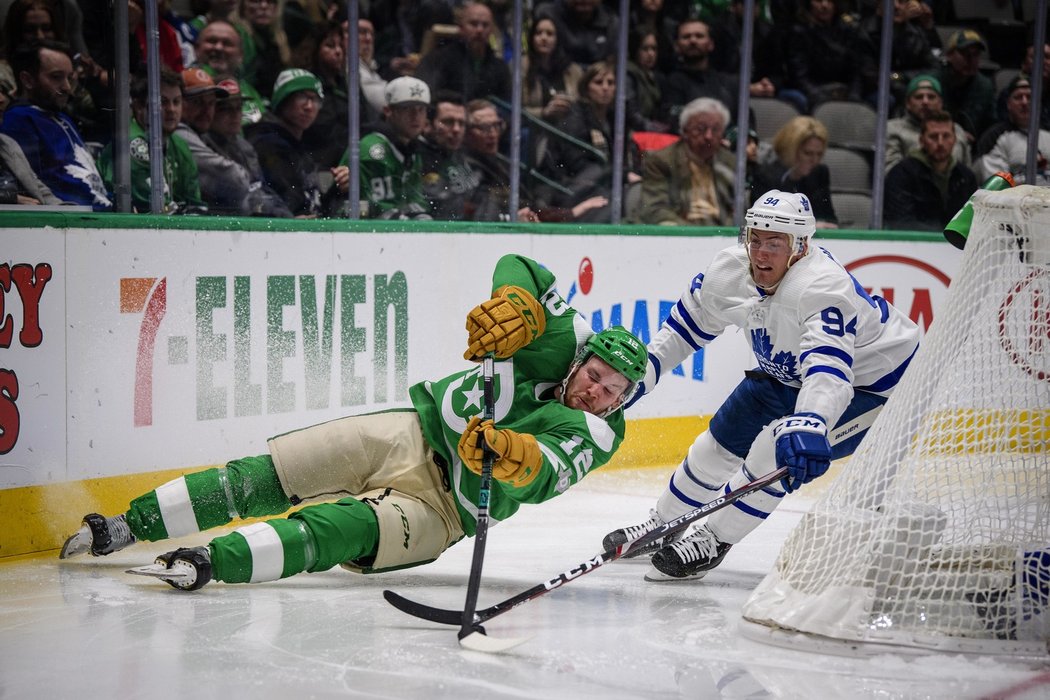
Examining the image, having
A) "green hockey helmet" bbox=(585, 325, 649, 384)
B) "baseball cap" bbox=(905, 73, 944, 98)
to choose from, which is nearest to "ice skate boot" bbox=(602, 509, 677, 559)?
"green hockey helmet" bbox=(585, 325, 649, 384)

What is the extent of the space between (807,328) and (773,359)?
24 centimetres

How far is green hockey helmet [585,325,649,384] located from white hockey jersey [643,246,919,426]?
0.40m

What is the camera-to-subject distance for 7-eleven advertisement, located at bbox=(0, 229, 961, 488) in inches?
144

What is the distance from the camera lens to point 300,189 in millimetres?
4426

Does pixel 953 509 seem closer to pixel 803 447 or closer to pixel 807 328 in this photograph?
pixel 803 447

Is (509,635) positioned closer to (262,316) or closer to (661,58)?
(262,316)

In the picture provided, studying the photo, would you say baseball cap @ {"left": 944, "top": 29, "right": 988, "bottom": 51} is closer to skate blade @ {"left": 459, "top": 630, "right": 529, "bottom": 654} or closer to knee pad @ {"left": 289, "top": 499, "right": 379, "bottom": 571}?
knee pad @ {"left": 289, "top": 499, "right": 379, "bottom": 571}

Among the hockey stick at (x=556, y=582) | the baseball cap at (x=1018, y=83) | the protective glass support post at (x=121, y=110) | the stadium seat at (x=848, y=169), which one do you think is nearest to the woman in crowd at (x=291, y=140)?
the protective glass support post at (x=121, y=110)

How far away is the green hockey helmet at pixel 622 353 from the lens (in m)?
3.13

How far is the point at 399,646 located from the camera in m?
2.80

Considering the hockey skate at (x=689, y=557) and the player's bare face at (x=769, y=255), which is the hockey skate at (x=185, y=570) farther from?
the player's bare face at (x=769, y=255)

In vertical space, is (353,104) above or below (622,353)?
above

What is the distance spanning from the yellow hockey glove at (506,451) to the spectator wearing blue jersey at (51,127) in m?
1.59

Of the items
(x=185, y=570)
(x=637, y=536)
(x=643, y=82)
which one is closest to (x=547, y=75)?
(x=643, y=82)
